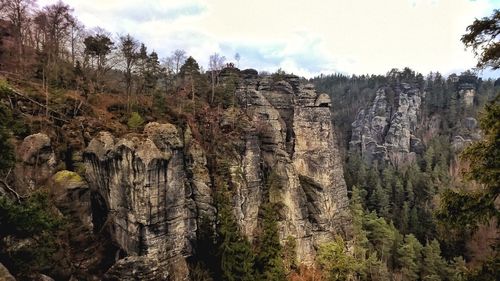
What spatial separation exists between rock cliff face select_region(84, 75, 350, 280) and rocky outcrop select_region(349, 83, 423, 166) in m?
59.6

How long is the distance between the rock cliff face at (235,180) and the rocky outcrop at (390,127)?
59552 millimetres

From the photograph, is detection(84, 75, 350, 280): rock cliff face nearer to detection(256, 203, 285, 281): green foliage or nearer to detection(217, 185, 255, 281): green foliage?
detection(217, 185, 255, 281): green foliage

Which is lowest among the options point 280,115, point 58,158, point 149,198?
point 149,198

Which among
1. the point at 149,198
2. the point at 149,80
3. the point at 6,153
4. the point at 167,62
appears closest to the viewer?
the point at 6,153

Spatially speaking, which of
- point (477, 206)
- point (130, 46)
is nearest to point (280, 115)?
point (130, 46)

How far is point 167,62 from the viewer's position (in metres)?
40.0

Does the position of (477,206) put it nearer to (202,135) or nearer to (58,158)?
(58,158)

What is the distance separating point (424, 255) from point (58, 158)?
3853 centimetres

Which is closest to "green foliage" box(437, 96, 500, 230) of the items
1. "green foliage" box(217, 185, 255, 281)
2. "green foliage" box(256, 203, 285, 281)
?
"green foliage" box(217, 185, 255, 281)

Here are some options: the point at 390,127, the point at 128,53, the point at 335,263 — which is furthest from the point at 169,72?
the point at 390,127

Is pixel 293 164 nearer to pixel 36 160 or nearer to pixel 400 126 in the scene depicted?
pixel 36 160

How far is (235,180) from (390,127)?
257ft

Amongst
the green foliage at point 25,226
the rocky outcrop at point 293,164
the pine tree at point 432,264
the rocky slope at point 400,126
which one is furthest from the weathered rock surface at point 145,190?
the rocky slope at point 400,126

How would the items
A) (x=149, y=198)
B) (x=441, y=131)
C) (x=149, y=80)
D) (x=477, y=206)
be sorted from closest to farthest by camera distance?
1. (x=477, y=206)
2. (x=149, y=198)
3. (x=149, y=80)
4. (x=441, y=131)
